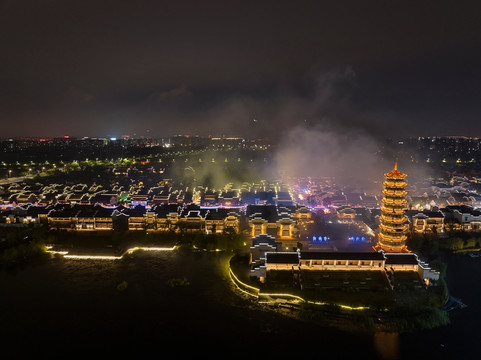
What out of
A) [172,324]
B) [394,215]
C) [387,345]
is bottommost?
[387,345]

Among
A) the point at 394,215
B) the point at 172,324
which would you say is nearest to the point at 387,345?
the point at 172,324

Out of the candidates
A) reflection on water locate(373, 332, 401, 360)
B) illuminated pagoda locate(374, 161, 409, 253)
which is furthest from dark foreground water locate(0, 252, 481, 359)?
illuminated pagoda locate(374, 161, 409, 253)

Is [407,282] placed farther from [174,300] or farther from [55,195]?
[55,195]

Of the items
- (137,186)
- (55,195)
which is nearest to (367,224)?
(137,186)

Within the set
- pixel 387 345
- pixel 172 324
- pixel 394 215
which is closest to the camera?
pixel 387 345

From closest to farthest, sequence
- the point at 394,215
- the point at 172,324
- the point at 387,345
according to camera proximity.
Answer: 1. the point at 387,345
2. the point at 172,324
3. the point at 394,215

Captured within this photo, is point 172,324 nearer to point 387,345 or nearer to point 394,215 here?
point 387,345
